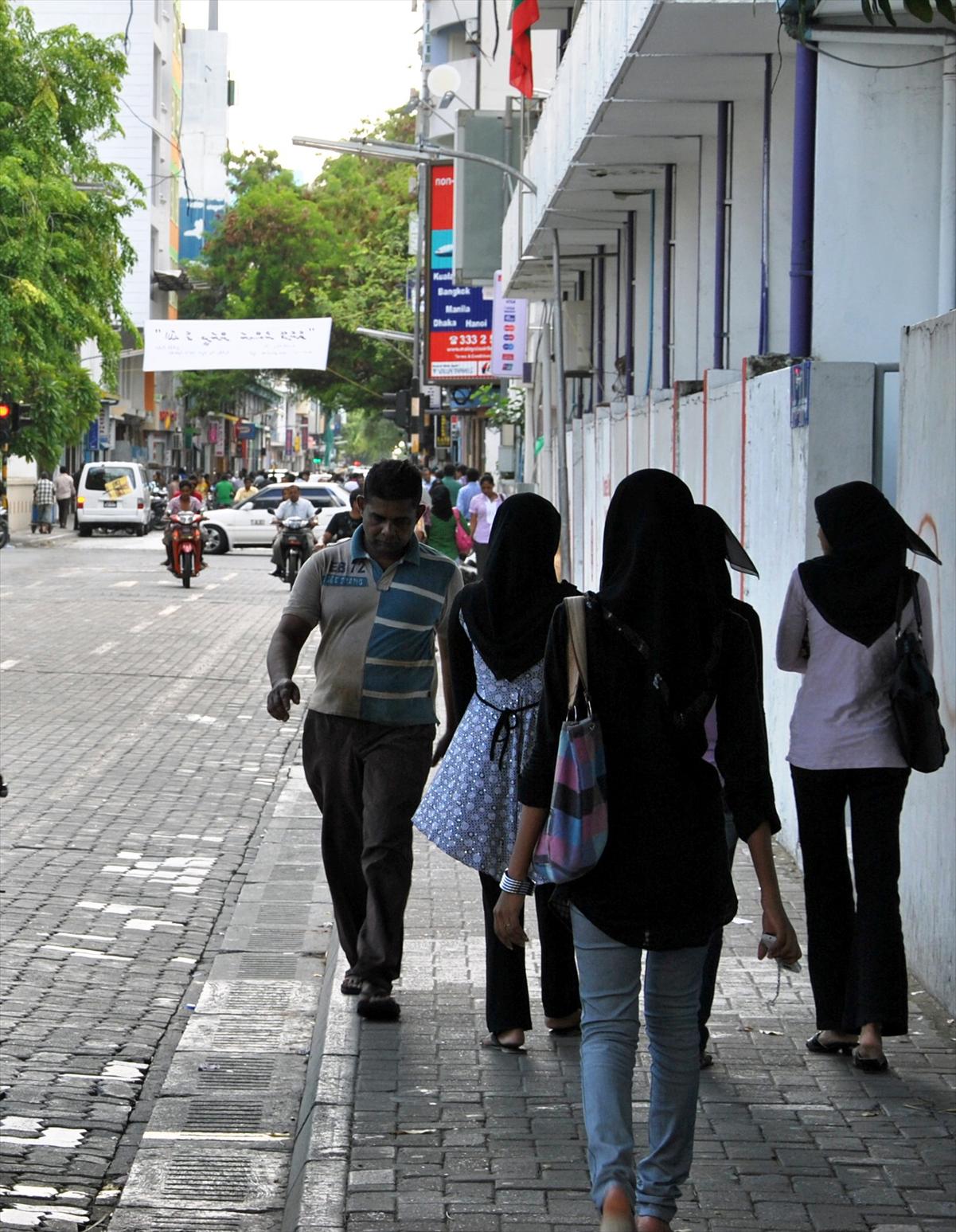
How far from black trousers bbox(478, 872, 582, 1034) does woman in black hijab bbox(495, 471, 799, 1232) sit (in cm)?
152

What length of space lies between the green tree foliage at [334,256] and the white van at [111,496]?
19.8 meters

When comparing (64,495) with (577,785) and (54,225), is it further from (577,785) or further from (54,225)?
(577,785)

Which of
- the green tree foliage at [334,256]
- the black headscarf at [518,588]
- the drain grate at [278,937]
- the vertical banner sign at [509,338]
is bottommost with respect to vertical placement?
the drain grate at [278,937]

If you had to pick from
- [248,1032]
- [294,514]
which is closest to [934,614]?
[248,1032]

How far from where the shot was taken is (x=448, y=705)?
236 inches

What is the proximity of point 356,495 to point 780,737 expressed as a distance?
6.55 metres

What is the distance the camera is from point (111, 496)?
158 feet

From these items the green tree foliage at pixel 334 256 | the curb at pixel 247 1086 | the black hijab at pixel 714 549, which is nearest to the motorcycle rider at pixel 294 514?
the curb at pixel 247 1086

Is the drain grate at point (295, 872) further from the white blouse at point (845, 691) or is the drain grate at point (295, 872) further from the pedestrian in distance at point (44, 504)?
the pedestrian in distance at point (44, 504)

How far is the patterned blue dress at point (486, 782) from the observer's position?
5.46 meters

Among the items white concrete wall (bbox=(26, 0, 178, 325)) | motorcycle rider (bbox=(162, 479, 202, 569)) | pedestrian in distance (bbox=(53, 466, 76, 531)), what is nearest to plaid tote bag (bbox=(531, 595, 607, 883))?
motorcycle rider (bbox=(162, 479, 202, 569))

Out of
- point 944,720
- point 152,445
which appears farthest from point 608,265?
point 152,445

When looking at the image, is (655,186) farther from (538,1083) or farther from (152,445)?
(152,445)

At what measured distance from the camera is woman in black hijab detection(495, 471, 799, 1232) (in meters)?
3.96
